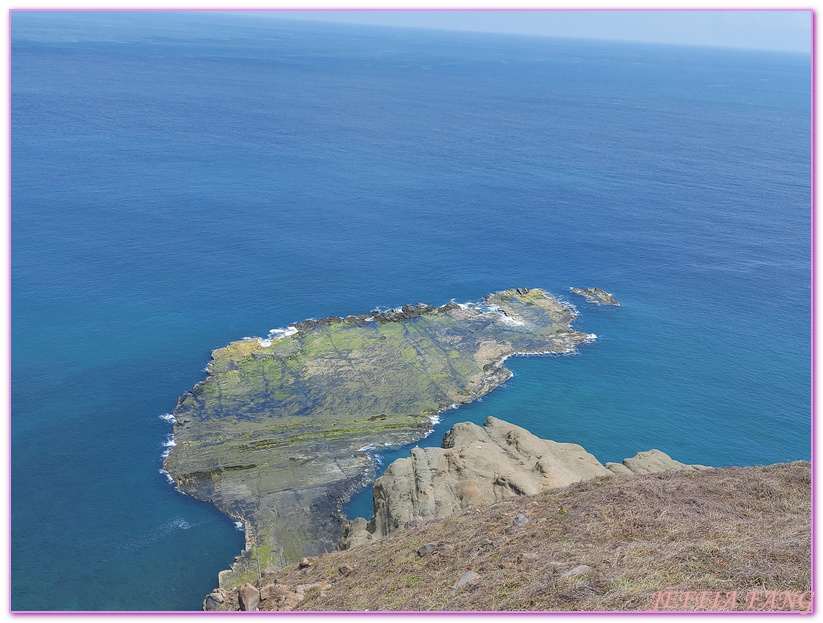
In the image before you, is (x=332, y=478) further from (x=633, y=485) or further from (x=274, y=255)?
(x=274, y=255)

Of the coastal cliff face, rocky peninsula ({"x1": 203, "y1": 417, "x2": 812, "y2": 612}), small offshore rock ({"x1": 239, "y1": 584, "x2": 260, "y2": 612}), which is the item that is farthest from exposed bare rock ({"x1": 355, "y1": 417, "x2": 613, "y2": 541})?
small offshore rock ({"x1": 239, "y1": 584, "x2": 260, "y2": 612})

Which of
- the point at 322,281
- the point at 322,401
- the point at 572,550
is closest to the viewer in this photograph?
the point at 572,550

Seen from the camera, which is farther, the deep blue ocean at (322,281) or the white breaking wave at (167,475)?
the white breaking wave at (167,475)

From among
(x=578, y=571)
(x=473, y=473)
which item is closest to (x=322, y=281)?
(x=473, y=473)

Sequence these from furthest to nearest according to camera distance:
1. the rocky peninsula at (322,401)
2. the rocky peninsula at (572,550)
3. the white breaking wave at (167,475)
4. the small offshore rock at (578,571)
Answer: the white breaking wave at (167,475), the rocky peninsula at (322,401), the small offshore rock at (578,571), the rocky peninsula at (572,550)

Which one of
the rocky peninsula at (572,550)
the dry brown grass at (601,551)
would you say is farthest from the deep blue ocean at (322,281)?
the dry brown grass at (601,551)

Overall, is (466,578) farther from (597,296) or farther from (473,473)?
(597,296)

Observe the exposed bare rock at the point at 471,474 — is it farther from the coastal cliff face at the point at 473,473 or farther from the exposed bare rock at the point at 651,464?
the exposed bare rock at the point at 651,464
